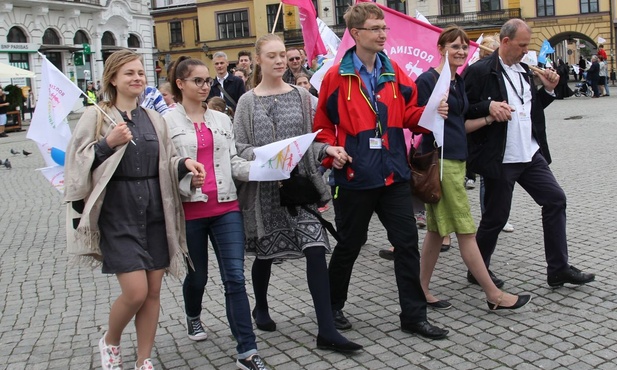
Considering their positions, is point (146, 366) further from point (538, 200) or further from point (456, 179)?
point (538, 200)

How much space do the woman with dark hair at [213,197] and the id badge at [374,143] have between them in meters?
0.77

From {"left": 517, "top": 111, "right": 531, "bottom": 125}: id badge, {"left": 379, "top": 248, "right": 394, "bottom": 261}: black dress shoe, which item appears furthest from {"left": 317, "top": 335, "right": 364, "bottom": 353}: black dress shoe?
{"left": 379, "top": 248, "right": 394, "bottom": 261}: black dress shoe

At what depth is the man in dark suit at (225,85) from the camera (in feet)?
30.0

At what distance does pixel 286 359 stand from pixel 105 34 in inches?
1892

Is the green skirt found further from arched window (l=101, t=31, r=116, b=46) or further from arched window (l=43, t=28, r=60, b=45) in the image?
arched window (l=101, t=31, r=116, b=46)

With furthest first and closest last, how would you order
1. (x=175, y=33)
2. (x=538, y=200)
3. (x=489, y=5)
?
(x=175, y=33)
(x=489, y=5)
(x=538, y=200)

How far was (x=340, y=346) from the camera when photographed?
440cm

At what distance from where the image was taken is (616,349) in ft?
13.9

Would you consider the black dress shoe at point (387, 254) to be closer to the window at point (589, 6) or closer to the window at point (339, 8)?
the window at point (589, 6)

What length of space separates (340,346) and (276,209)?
0.91 metres

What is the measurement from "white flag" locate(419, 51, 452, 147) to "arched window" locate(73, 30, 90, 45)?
45380 millimetres

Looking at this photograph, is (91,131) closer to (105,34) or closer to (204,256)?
(204,256)

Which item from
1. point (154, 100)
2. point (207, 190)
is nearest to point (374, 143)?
point (207, 190)

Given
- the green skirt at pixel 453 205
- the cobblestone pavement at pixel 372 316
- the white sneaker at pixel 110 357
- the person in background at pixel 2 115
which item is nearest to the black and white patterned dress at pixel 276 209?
the cobblestone pavement at pixel 372 316
